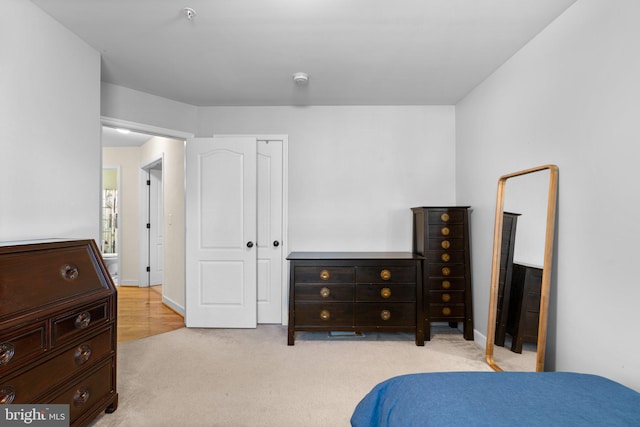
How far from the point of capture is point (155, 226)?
229 inches

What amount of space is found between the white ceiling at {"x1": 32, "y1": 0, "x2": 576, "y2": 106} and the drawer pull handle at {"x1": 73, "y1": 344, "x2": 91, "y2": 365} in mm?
2015

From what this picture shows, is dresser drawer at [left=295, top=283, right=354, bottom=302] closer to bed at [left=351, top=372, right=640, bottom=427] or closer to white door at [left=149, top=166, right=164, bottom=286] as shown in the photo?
bed at [left=351, top=372, right=640, bottom=427]

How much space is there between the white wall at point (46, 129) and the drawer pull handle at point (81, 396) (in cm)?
95

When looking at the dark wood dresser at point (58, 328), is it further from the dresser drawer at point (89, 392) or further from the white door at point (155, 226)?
the white door at point (155, 226)

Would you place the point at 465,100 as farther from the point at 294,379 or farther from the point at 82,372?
the point at 82,372

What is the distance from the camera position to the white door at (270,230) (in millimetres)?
3713

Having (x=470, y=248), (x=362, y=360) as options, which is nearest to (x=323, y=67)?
(x=470, y=248)

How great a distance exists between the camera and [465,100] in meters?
3.44

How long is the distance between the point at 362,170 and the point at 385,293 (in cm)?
141

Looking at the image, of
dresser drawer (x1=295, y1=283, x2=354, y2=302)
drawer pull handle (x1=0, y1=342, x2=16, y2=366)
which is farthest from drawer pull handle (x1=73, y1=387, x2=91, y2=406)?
dresser drawer (x1=295, y1=283, x2=354, y2=302)

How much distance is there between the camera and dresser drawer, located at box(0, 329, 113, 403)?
56.9 inches

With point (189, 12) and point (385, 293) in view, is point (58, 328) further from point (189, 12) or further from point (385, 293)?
point (385, 293)

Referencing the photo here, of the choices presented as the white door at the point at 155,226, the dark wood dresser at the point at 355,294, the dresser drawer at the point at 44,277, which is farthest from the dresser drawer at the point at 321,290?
the white door at the point at 155,226

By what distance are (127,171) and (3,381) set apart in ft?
16.8
